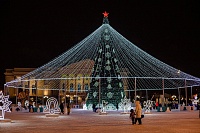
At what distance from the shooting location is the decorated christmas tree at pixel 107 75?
40875mm

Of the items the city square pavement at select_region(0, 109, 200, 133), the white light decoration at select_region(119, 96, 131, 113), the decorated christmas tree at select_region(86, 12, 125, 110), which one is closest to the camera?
the city square pavement at select_region(0, 109, 200, 133)

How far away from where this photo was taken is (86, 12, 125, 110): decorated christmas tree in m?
40.9

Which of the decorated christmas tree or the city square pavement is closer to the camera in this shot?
the city square pavement

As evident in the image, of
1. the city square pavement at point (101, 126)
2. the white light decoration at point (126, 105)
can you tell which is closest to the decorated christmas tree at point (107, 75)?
the white light decoration at point (126, 105)

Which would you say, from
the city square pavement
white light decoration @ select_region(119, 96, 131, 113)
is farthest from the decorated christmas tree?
the city square pavement

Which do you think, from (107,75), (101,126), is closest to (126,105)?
(107,75)

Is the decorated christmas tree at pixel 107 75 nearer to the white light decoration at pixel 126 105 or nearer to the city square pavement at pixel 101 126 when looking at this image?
the white light decoration at pixel 126 105

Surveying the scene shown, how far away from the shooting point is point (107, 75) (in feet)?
135

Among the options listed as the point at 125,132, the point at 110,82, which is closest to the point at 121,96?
the point at 110,82

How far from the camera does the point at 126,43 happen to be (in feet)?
111

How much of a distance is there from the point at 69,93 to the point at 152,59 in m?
55.7

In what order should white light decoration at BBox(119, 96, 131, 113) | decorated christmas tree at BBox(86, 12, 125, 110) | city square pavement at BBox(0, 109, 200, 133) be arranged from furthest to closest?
1. decorated christmas tree at BBox(86, 12, 125, 110)
2. white light decoration at BBox(119, 96, 131, 113)
3. city square pavement at BBox(0, 109, 200, 133)

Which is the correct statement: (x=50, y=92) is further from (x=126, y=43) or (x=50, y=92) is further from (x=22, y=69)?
(x=126, y=43)

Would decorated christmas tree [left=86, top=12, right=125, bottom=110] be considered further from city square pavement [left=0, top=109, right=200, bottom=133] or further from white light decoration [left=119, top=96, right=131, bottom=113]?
city square pavement [left=0, top=109, right=200, bottom=133]
